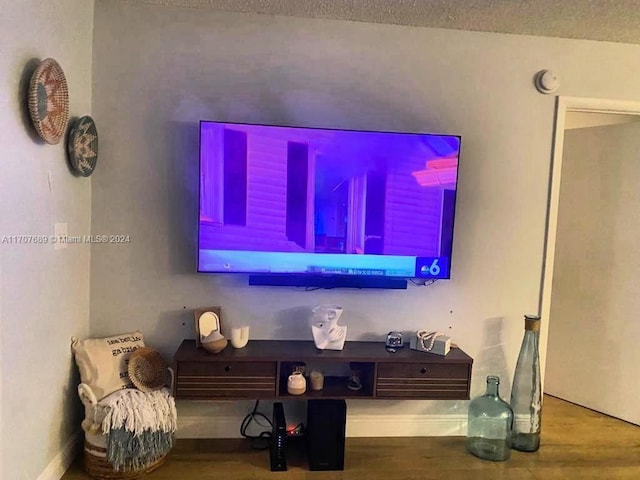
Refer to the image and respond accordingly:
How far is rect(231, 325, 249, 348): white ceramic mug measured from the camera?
2512 millimetres

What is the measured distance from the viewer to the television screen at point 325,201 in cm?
247

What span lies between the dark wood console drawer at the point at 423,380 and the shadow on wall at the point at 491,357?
14.3 inches

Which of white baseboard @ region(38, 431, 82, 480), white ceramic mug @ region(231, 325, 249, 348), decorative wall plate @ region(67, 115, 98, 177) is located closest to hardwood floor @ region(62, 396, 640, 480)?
white baseboard @ region(38, 431, 82, 480)

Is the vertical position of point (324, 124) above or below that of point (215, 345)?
above

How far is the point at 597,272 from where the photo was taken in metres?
3.25

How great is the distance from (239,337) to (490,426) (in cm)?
140

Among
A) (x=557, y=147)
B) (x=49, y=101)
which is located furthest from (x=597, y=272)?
(x=49, y=101)

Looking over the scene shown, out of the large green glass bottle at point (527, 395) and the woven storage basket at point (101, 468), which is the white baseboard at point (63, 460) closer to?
the woven storage basket at point (101, 468)

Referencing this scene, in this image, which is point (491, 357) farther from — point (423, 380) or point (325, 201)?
point (325, 201)

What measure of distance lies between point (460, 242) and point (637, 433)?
1.56 meters

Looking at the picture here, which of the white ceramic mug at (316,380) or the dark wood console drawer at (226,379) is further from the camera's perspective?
the white ceramic mug at (316,380)

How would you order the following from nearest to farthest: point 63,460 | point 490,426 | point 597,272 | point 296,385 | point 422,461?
point 63,460, point 296,385, point 422,461, point 490,426, point 597,272

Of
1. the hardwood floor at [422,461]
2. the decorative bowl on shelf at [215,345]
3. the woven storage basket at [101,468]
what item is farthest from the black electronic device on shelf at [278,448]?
the woven storage basket at [101,468]

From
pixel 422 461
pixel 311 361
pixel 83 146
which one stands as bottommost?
pixel 422 461
